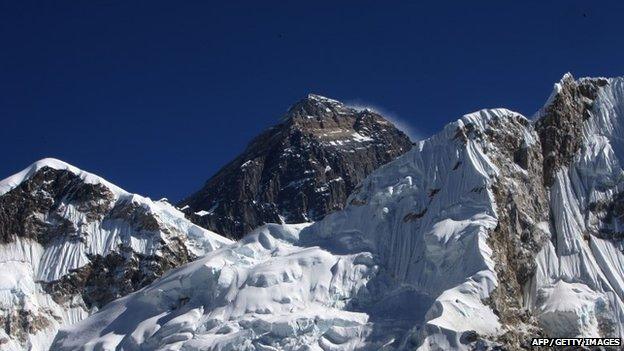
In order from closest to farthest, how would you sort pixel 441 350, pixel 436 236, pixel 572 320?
pixel 441 350
pixel 572 320
pixel 436 236

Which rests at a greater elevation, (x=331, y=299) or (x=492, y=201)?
(x=492, y=201)

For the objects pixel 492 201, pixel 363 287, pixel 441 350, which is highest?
pixel 492 201

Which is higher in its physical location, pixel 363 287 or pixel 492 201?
pixel 492 201

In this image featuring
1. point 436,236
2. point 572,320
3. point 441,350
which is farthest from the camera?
point 436,236

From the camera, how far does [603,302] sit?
186000 mm

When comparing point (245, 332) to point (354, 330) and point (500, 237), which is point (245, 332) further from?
point (500, 237)

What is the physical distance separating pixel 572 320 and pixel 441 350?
22.3 metres

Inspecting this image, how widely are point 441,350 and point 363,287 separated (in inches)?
1249

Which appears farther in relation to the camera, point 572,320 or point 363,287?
point 363,287

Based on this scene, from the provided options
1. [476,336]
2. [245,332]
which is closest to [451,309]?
[476,336]

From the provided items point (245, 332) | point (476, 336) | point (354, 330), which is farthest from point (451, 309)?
point (245, 332)

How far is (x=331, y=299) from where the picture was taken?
19788 centimetres

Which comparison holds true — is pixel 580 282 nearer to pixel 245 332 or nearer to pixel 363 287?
pixel 363 287

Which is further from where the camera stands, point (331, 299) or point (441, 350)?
point (331, 299)
